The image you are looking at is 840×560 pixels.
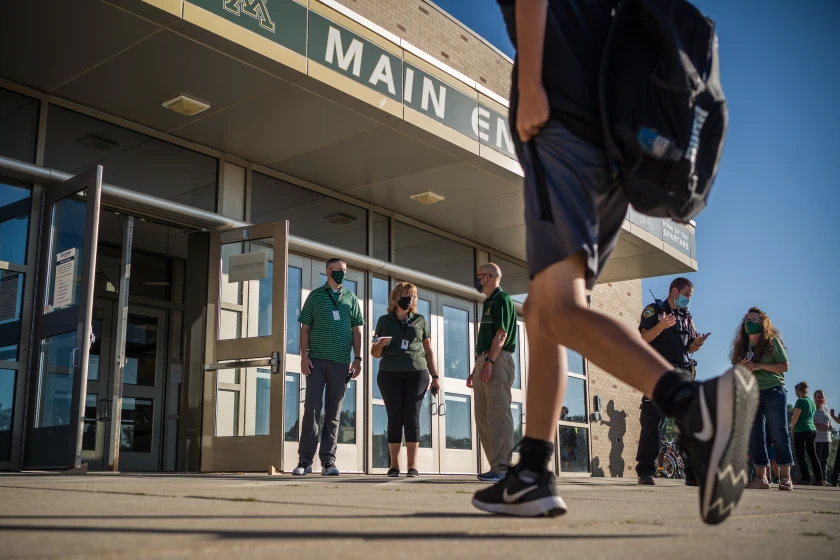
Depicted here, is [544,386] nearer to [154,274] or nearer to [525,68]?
[525,68]

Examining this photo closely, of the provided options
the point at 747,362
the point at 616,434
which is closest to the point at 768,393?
the point at 747,362

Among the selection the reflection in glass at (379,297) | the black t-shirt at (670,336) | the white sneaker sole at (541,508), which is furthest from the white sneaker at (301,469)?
the white sneaker sole at (541,508)

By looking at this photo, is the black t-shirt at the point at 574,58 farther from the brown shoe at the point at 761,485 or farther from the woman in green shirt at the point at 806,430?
the woman in green shirt at the point at 806,430

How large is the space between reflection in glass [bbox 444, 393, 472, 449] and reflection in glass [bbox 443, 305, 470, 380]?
1.07ft

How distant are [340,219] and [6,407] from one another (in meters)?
4.37

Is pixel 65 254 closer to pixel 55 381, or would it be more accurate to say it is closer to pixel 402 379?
pixel 55 381

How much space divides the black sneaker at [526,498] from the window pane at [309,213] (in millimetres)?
7147

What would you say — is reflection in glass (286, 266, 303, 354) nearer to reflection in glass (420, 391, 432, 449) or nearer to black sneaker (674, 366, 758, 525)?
reflection in glass (420, 391, 432, 449)

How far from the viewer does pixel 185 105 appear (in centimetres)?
747

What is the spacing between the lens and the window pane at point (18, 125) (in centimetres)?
704

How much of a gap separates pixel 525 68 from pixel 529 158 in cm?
26

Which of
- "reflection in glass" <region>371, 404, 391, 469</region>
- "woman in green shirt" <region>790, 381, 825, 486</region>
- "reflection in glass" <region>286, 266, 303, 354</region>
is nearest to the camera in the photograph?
"reflection in glass" <region>286, 266, 303, 354</region>

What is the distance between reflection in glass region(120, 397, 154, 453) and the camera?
36.0 ft

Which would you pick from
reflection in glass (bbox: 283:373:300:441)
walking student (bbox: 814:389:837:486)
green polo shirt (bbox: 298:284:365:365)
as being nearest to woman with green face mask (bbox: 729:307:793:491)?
green polo shirt (bbox: 298:284:365:365)
